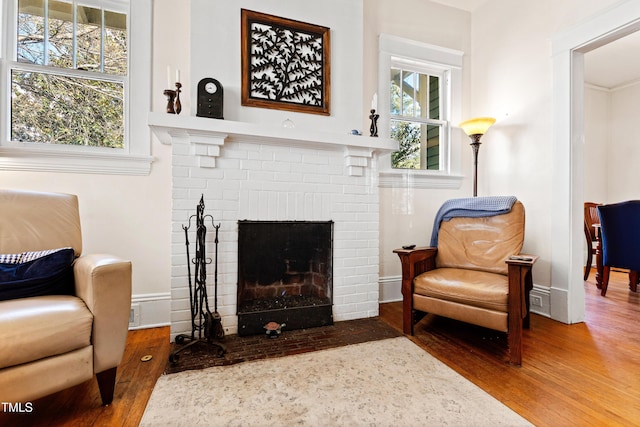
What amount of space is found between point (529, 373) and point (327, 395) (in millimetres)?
1133

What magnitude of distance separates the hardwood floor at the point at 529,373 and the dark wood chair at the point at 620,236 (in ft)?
2.06

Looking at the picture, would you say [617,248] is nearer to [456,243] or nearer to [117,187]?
[456,243]

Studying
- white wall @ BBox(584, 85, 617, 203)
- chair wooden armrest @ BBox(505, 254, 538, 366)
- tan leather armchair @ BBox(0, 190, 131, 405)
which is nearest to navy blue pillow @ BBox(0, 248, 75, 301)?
tan leather armchair @ BBox(0, 190, 131, 405)

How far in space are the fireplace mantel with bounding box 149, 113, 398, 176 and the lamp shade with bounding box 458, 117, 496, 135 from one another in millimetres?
960

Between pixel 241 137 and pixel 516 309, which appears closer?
pixel 516 309

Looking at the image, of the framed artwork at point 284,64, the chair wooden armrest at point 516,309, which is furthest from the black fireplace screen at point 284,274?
the chair wooden armrest at point 516,309

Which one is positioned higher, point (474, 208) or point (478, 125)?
point (478, 125)

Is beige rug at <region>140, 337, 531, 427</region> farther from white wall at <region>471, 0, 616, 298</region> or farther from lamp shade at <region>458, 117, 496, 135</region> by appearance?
lamp shade at <region>458, 117, 496, 135</region>

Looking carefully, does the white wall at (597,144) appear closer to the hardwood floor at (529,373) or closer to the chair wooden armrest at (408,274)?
the hardwood floor at (529,373)

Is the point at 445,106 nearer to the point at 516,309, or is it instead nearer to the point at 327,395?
the point at 516,309

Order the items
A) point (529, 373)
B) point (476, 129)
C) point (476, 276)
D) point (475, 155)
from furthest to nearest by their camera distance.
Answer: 1. point (475, 155)
2. point (476, 129)
3. point (476, 276)
4. point (529, 373)

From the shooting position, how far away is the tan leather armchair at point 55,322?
1094mm

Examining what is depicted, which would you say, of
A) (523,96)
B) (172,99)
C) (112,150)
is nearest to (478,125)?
(523,96)

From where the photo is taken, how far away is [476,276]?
2059mm
